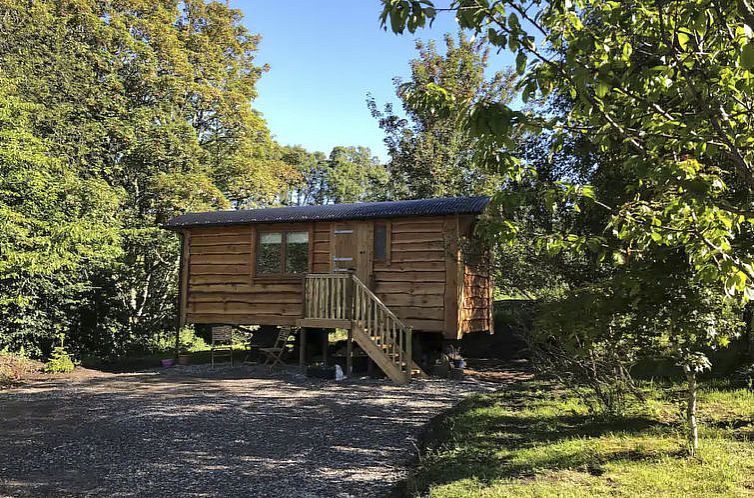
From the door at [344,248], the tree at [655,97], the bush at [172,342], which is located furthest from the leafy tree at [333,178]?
the tree at [655,97]

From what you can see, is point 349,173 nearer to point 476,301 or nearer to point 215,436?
point 476,301

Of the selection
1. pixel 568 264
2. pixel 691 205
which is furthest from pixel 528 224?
pixel 691 205

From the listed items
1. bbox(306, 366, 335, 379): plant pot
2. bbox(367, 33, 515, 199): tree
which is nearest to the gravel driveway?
bbox(306, 366, 335, 379): plant pot

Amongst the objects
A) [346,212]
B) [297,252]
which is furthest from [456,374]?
[297,252]

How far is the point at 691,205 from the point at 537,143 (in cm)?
1107

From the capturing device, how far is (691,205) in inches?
133

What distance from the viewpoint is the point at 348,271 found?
11.5 metres

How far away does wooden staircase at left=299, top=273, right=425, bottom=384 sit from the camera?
10.7 m

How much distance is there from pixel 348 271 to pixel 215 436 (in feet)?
17.4

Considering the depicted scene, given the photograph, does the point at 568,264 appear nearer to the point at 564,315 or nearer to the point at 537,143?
the point at 564,315

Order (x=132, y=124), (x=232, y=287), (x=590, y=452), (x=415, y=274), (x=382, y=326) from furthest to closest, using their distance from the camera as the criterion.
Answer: (x=132, y=124) < (x=232, y=287) < (x=415, y=274) < (x=382, y=326) < (x=590, y=452)

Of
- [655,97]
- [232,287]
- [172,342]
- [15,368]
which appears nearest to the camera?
[655,97]

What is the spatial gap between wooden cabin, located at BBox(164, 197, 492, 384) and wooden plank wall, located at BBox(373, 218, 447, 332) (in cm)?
2

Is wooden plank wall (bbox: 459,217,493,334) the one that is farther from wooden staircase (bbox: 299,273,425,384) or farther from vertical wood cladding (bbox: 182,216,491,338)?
wooden staircase (bbox: 299,273,425,384)
